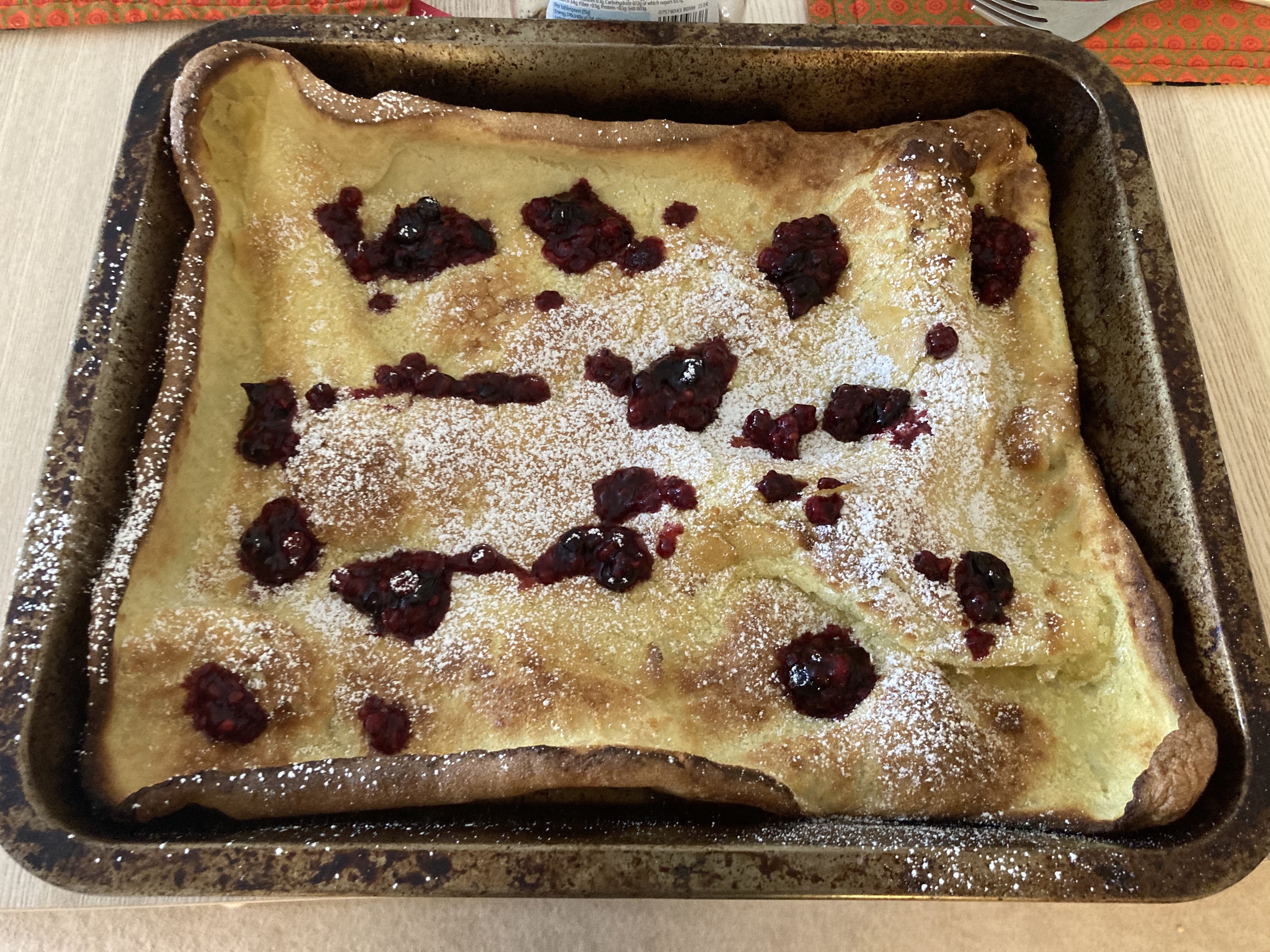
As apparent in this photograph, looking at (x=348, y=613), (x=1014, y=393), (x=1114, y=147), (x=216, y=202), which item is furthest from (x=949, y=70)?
(x=348, y=613)

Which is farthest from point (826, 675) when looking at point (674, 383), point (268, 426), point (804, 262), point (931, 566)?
point (268, 426)

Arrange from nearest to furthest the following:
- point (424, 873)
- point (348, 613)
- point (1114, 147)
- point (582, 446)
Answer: point (424, 873) < point (348, 613) < point (582, 446) < point (1114, 147)

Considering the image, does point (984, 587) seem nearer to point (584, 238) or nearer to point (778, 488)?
point (778, 488)

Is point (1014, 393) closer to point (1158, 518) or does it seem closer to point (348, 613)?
point (1158, 518)

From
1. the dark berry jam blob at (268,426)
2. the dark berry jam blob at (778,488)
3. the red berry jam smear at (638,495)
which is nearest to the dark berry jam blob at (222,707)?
the dark berry jam blob at (268,426)

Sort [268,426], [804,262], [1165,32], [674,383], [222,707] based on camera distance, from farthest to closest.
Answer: [1165,32] < [804,262] < [674,383] < [268,426] < [222,707]

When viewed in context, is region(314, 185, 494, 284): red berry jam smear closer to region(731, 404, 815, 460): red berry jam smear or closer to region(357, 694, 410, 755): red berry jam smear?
region(731, 404, 815, 460): red berry jam smear
